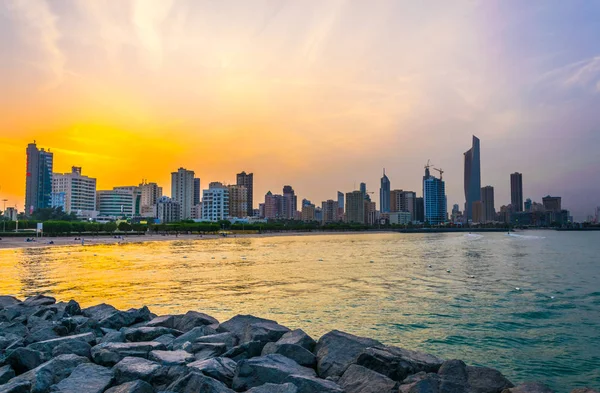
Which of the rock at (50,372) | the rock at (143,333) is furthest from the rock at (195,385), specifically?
the rock at (143,333)

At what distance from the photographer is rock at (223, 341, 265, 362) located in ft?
38.1

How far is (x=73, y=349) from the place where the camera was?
38.5 ft

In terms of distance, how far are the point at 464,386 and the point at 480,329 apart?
10.5 m

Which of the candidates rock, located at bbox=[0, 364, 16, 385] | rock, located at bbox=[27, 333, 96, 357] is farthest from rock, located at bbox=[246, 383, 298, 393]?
rock, located at bbox=[27, 333, 96, 357]

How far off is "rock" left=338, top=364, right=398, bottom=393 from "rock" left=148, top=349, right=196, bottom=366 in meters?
3.72

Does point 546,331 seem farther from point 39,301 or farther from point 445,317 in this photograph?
point 39,301

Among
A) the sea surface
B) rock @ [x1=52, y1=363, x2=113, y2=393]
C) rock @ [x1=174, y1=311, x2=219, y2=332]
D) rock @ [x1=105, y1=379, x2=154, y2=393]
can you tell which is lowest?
the sea surface

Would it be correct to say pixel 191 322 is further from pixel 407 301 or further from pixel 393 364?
pixel 407 301

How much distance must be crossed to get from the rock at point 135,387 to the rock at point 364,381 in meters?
3.98

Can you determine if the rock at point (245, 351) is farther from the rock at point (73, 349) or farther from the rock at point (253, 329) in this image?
the rock at point (73, 349)

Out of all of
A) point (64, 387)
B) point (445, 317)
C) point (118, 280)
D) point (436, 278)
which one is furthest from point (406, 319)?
point (118, 280)

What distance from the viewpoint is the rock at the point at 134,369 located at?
31.4 ft

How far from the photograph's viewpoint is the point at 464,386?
9227mm

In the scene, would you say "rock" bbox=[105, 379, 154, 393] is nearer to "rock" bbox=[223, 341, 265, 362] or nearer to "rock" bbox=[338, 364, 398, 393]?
"rock" bbox=[223, 341, 265, 362]
